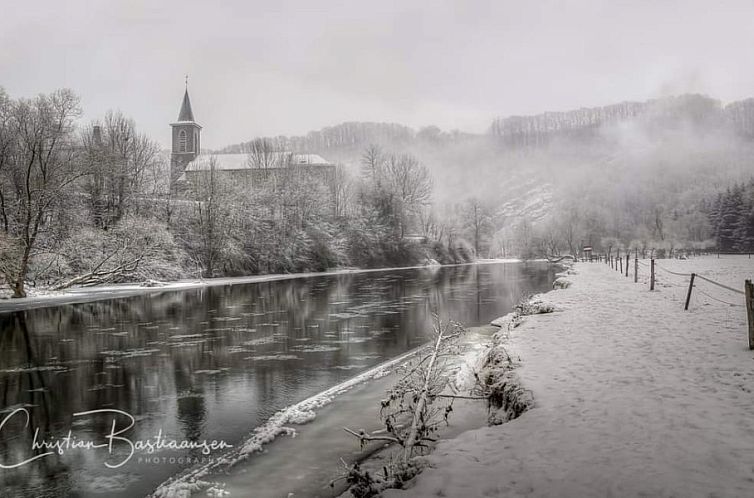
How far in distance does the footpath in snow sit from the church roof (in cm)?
9127

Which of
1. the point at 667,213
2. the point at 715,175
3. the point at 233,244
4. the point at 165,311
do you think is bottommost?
the point at 165,311

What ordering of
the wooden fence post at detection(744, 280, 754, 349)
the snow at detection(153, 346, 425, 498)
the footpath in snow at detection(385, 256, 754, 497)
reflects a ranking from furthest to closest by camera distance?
the wooden fence post at detection(744, 280, 754, 349)
the snow at detection(153, 346, 425, 498)
the footpath in snow at detection(385, 256, 754, 497)

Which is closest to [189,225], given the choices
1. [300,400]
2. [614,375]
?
[300,400]

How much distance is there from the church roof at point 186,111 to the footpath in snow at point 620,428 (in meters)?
91.3

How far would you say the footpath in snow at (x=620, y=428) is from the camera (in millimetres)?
4758

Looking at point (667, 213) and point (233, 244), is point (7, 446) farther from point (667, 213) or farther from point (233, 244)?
point (667, 213)

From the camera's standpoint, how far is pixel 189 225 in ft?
164

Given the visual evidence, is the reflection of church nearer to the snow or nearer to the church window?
the church window

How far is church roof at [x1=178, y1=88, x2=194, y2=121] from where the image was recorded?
294 feet

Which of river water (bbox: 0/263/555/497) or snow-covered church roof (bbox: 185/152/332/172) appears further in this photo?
snow-covered church roof (bbox: 185/152/332/172)

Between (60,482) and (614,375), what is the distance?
844cm

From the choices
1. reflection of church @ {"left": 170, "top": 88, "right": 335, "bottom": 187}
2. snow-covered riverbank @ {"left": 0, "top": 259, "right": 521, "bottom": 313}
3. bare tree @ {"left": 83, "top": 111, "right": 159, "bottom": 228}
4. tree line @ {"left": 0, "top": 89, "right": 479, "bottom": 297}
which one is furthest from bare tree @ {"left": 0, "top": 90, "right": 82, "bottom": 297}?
reflection of church @ {"left": 170, "top": 88, "right": 335, "bottom": 187}

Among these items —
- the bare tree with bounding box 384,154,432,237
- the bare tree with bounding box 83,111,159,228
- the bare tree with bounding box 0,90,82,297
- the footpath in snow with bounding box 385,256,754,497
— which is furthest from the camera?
the bare tree with bounding box 384,154,432,237

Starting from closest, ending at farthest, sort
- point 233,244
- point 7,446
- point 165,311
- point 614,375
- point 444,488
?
point 444,488, point 7,446, point 614,375, point 165,311, point 233,244
